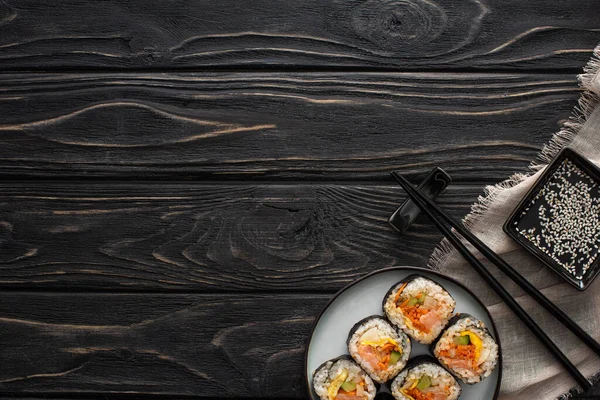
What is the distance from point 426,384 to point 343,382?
155mm

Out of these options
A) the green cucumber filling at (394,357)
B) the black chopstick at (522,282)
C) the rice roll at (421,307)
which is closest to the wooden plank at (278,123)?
the black chopstick at (522,282)

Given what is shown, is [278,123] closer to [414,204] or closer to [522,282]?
[414,204]

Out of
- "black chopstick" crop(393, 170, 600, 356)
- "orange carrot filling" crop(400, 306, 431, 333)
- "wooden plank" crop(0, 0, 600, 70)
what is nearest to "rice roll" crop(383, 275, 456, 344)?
"orange carrot filling" crop(400, 306, 431, 333)

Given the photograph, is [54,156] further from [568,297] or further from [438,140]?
[568,297]

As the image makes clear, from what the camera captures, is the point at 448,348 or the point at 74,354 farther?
the point at 74,354

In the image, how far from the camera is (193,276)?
3.84 ft

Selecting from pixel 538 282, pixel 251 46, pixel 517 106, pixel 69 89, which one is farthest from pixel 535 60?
pixel 69 89

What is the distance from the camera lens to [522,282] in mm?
1065

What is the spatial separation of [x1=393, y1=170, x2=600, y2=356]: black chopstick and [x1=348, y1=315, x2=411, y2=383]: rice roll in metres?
0.22

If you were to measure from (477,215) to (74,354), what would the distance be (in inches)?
34.2

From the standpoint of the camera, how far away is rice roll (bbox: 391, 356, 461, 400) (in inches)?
41.6

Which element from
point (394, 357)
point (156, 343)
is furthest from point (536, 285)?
point (156, 343)

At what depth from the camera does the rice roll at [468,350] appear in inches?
41.2

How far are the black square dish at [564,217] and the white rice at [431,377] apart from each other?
11.2 inches
